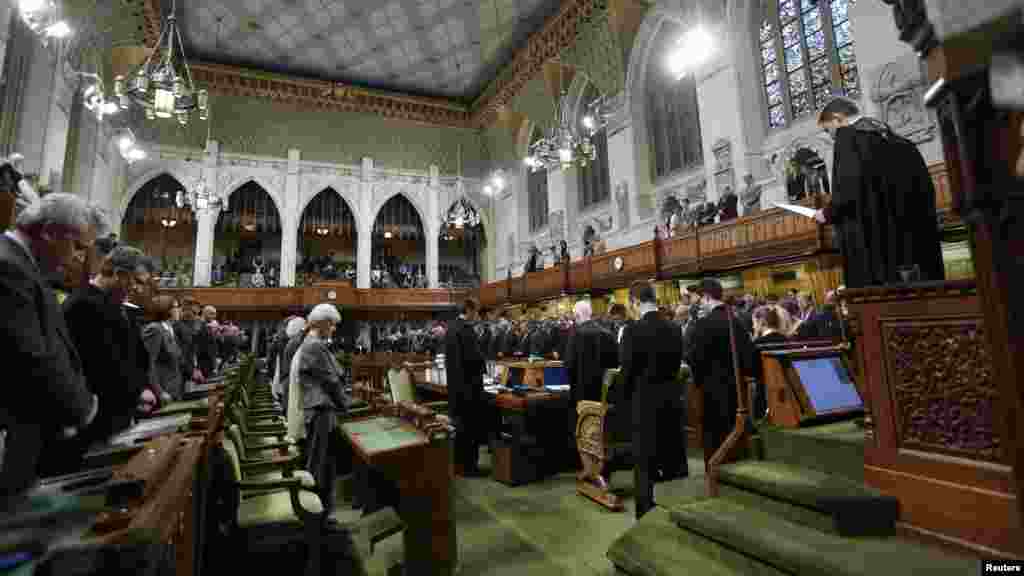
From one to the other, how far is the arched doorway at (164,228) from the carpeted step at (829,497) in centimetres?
1752

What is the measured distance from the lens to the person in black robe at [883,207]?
7.38 feet

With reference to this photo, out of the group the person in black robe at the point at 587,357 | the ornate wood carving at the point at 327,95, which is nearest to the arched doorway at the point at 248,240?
the ornate wood carving at the point at 327,95

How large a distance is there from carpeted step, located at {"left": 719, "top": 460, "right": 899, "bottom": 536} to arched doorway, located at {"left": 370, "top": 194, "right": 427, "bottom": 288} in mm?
16720

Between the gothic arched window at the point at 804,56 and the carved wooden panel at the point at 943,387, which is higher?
the gothic arched window at the point at 804,56

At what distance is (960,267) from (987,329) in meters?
6.55

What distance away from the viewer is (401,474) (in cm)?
234

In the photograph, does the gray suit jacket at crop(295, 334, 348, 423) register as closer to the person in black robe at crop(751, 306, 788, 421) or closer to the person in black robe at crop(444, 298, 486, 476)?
the person in black robe at crop(444, 298, 486, 476)

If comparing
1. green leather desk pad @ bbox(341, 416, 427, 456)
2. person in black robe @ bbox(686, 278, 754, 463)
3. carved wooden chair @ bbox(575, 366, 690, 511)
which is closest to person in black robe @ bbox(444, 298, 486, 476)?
carved wooden chair @ bbox(575, 366, 690, 511)

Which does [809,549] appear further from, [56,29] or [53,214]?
[56,29]

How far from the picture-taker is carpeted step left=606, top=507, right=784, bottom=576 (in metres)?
1.96

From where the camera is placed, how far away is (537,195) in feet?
57.5

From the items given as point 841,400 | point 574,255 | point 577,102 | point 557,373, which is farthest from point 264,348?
point 841,400

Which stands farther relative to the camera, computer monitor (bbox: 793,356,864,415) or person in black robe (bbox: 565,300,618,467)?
person in black robe (bbox: 565,300,618,467)

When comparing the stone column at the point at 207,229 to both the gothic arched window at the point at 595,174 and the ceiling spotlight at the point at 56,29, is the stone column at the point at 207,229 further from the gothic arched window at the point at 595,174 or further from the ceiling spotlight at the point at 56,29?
the gothic arched window at the point at 595,174
